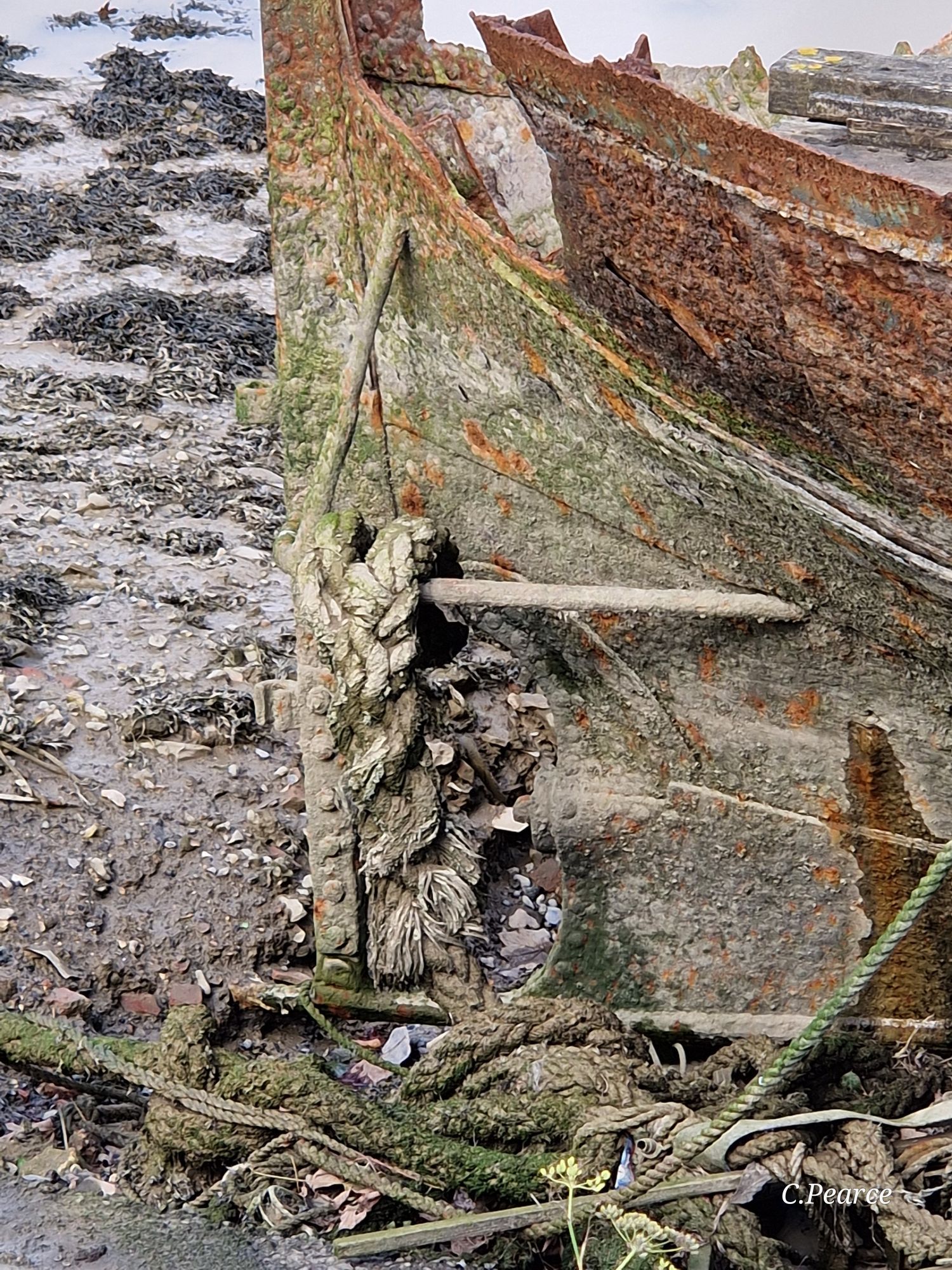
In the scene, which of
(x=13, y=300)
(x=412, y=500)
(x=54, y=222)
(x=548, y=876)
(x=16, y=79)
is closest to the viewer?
(x=412, y=500)

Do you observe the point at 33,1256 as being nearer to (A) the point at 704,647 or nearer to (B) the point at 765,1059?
(B) the point at 765,1059

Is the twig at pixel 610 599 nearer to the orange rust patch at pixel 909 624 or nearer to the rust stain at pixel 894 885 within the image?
the orange rust patch at pixel 909 624

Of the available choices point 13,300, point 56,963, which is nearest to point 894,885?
point 56,963

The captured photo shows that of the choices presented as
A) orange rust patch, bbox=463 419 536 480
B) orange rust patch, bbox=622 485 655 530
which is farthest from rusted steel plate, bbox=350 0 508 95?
orange rust patch, bbox=622 485 655 530

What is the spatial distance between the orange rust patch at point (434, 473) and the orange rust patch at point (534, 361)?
0.40 metres

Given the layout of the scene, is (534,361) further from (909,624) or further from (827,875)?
(827,875)

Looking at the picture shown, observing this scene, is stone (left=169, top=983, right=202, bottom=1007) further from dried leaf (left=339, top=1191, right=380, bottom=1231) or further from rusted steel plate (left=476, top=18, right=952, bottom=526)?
rusted steel plate (left=476, top=18, right=952, bottom=526)

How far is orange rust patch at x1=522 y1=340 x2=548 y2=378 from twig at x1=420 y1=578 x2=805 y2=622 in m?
0.46

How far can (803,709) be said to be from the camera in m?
3.07

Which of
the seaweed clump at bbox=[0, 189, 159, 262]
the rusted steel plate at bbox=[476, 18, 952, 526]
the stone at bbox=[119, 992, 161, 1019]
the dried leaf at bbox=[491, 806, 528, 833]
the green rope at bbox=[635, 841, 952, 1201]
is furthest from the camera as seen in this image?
the seaweed clump at bbox=[0, 189, 159, 262]

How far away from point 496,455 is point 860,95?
1.09m

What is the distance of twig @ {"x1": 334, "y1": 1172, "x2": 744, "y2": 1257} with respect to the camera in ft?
8.66

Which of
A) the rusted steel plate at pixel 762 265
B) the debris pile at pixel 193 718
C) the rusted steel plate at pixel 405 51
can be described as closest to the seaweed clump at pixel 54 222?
the debris pile at pixel 193 718

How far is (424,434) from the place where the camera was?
3.27 meters
